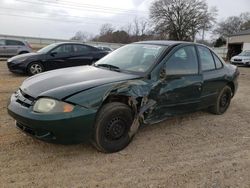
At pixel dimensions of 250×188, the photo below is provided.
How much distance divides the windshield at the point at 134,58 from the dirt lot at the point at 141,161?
1101mm

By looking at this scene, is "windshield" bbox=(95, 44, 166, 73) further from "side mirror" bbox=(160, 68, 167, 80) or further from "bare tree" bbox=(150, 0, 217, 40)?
"bare tree" bbox=(150, 0, 217, 40)

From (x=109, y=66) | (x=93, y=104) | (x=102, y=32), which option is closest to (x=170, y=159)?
(x=93, y=104)

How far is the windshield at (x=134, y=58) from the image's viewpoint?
429 centimetres

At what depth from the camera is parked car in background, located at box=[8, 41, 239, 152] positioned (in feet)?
10.8

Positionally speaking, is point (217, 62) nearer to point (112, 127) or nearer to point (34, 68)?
point (112, 127)

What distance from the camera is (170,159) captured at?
3736mm

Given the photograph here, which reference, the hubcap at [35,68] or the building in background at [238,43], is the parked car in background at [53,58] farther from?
the building in background at [238,43]

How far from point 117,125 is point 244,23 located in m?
76.0

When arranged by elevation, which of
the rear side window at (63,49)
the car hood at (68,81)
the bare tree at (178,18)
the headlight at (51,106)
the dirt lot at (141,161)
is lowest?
the dirt lot at (141,161)

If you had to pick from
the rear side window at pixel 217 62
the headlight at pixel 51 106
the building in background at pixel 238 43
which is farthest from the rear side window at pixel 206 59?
the building in background at pixel 238 43

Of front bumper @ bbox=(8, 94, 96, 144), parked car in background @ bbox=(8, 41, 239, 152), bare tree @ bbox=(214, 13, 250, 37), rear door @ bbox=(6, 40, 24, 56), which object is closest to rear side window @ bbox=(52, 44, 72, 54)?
parked car in background @ bbox=(8, 41, 239, 152)

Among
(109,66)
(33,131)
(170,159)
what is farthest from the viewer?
(109,66)

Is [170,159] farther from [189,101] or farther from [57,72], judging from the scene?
[57,72]

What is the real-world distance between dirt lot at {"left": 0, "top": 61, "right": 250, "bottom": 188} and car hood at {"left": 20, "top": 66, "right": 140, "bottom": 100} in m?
0.81
